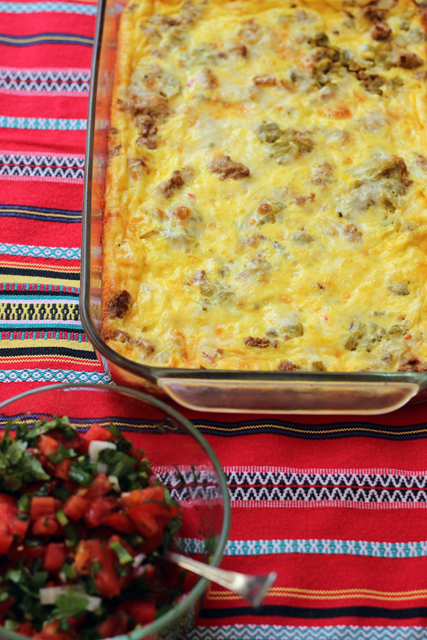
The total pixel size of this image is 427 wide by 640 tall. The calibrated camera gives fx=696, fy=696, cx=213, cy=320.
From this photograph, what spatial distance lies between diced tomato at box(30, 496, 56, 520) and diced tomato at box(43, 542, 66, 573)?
9 cm

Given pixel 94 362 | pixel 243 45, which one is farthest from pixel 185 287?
→ pixel 243 45

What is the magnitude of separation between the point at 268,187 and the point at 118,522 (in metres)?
1.54

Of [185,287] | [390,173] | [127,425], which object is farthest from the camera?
[390,173]

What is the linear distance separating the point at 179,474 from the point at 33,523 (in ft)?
1.75

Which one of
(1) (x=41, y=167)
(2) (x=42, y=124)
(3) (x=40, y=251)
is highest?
(2) (x=42, y=124)

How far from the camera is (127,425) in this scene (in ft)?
7.98

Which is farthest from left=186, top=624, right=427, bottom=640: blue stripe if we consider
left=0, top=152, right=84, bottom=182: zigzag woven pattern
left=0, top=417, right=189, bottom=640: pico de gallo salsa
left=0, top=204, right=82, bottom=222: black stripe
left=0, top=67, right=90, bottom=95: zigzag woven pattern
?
left=0, top=67, right=90, bottom=95: zigzag woven pattern

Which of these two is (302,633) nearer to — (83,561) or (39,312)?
(83,561)

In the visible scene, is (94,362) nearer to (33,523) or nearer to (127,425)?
(127,425)

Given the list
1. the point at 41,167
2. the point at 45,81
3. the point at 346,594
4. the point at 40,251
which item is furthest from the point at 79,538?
the point at 45,81

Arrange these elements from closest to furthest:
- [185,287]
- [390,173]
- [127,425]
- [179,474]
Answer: [179,474], [127,425], [185,287], [390,173]

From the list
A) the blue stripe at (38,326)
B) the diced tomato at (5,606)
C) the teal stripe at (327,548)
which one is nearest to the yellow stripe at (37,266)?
the blue stripe at (38,326)

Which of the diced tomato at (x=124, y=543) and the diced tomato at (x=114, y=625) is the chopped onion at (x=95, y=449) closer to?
the diced tomato at (x=124, y=543)

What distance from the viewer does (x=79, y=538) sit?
1.91m
